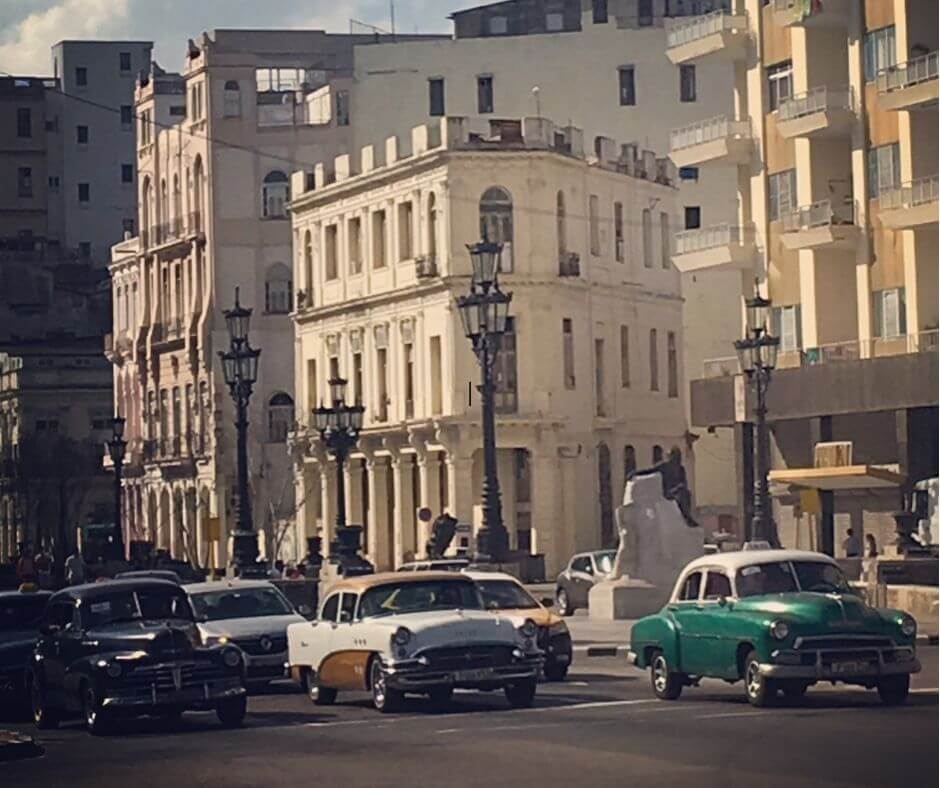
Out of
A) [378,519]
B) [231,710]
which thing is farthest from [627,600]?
[231,710]

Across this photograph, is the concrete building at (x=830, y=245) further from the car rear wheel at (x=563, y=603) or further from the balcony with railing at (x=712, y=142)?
the car rear wheel at (x=563, y=603)

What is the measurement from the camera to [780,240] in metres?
40.9

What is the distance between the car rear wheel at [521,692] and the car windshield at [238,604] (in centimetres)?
568

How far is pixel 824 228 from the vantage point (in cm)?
4044

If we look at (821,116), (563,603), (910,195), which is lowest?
(563,603)

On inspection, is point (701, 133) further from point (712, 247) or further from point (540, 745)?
point (540, 745)

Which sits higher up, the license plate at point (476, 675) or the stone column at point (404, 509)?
the stone column at point (404, 509)

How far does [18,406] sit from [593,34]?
22430 mm

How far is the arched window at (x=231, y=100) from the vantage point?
53.1ft

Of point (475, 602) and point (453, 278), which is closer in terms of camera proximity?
point (475, 602)

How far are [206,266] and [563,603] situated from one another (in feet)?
36.2

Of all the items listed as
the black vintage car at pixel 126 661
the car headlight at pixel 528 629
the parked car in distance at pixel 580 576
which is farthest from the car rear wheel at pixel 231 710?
the parked car in distance at pixel 580 576

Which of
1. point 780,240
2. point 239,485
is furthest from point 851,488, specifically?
point 239,485

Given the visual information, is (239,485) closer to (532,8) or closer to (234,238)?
(234,238)
